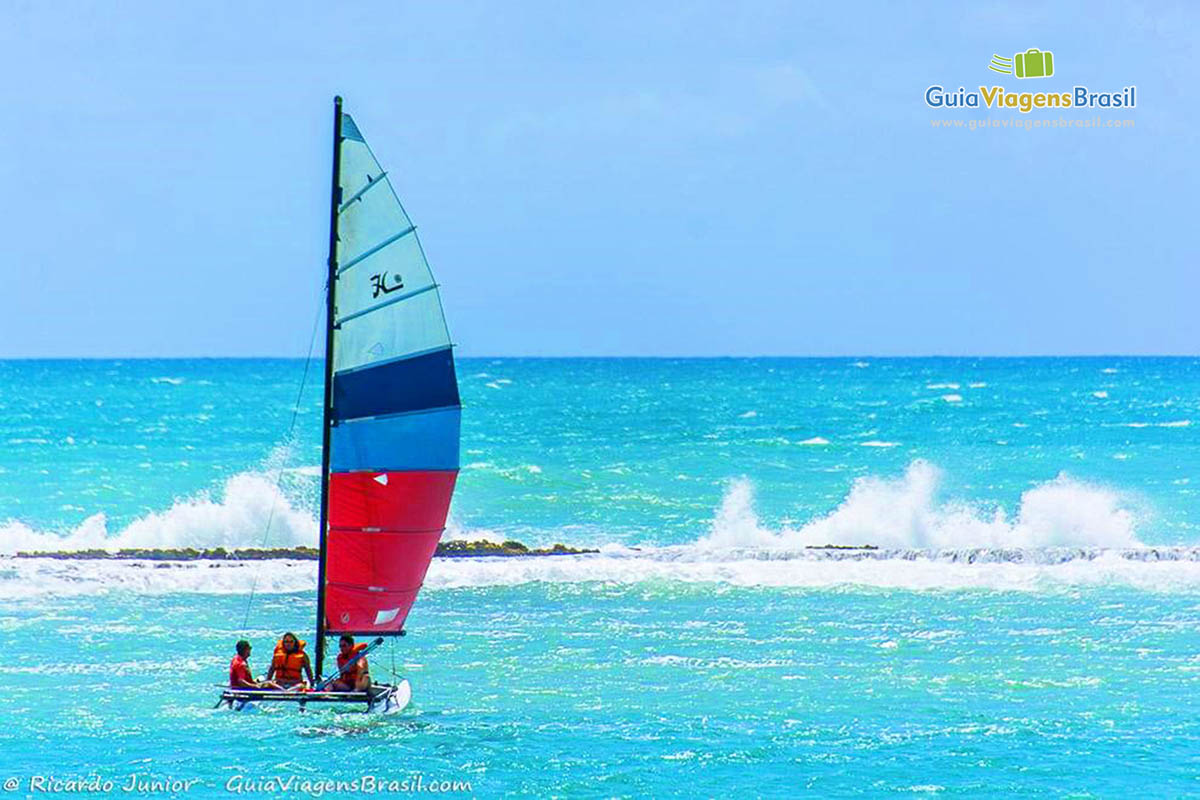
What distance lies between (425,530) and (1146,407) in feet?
252

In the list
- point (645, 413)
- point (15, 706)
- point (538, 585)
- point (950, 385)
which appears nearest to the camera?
point (15, 706)

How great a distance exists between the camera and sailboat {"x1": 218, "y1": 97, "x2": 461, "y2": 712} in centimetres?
1830

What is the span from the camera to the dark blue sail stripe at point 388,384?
60.4 feet

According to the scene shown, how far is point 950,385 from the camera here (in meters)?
120

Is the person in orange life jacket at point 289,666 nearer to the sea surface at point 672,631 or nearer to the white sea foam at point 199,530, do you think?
the sea surface at point 672,631

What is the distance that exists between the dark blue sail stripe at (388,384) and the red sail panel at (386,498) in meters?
0.71

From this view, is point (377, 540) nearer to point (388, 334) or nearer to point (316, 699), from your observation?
point (316, 699)

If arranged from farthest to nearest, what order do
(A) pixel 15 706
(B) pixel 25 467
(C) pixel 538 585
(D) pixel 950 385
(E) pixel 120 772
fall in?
(D) pixel 950 385 < (B) pixel 25 467 < (C) pixel 538 585 < (A) pixel 15 706 < (E) pixel 120 772

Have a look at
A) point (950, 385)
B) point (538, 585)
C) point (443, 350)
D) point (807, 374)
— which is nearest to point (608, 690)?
point (443, 350)

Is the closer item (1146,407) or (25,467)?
(25,467)

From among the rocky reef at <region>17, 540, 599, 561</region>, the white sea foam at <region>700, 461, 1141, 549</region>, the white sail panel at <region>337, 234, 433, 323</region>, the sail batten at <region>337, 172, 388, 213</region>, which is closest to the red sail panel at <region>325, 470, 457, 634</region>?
the white sail panel at <region>337, 234, 433, 323</region>

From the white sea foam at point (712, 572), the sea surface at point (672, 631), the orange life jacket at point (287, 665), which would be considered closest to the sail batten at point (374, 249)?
the orange life jacket at point (287, 665)

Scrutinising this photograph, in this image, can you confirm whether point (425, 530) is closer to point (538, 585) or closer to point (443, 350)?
point (443, 350)

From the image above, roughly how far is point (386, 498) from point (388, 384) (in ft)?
4.14
